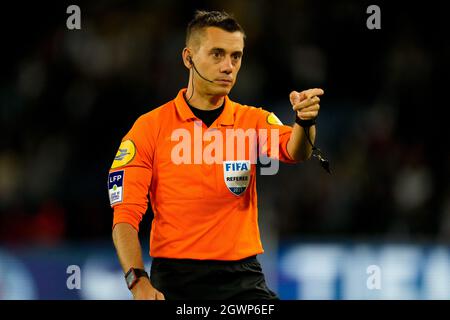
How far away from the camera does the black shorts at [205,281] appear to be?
5109mm

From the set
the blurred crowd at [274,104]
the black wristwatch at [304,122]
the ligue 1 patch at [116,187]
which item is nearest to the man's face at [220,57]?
the black wristwatch at [304,122]

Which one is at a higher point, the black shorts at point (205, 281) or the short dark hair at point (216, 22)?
the short dark hair at point (216, 22)

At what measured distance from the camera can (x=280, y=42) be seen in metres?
11.0

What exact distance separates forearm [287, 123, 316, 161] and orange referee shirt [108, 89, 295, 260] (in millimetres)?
88

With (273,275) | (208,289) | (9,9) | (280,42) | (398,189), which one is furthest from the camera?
(9,9)

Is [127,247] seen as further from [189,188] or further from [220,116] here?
[220,116]

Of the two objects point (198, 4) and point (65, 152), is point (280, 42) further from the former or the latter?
point (65, 152)

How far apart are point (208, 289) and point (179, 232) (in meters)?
0.35

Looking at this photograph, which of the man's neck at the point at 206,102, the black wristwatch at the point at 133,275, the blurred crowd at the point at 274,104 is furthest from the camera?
the blurred crowd at the point at 274,104

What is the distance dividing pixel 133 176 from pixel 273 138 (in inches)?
32.3

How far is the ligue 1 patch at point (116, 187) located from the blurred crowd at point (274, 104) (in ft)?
14.1

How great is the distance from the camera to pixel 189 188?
16.9ft

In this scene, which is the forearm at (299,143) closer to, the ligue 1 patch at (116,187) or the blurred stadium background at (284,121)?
the ligue 1 patch at (116,187)

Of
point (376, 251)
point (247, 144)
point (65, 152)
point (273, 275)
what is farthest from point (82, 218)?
point (247, 144)
